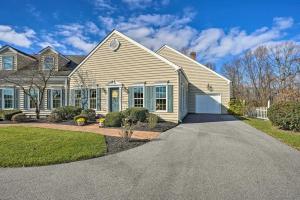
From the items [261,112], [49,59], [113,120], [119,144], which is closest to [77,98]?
[49,59]

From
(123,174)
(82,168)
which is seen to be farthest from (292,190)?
(82,168)

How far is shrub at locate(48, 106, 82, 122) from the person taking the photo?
14.3 metres

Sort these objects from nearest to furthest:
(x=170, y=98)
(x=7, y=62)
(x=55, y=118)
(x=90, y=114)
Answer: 1. (x=170, y=98)
2. (x=55, y=118)
3. (x=90, y=114)
4. (x=7, y=62)

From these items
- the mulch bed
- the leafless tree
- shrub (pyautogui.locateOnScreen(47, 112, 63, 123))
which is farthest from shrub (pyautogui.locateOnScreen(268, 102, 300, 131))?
the leafless tree

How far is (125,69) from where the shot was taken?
Answer: 49.3 feet

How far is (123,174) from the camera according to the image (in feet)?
15.4

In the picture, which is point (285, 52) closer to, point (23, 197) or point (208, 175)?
point (208, 175)

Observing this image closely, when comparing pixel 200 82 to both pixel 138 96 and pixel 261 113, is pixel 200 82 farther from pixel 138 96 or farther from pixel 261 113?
pixel 138 96

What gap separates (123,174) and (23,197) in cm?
195

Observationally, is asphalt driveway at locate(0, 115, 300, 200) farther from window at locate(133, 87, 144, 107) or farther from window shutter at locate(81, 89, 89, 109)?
window shutter at locate(81, 89, 89, 109)

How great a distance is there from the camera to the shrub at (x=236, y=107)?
19938mm

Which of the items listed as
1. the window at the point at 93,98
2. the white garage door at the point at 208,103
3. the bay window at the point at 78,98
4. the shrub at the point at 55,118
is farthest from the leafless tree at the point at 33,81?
the white garage door at the point at 208,103

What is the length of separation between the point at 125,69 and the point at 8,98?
36.9 feet

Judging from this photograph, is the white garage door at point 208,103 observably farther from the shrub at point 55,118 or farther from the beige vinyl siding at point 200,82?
the shrub at point 55,118
